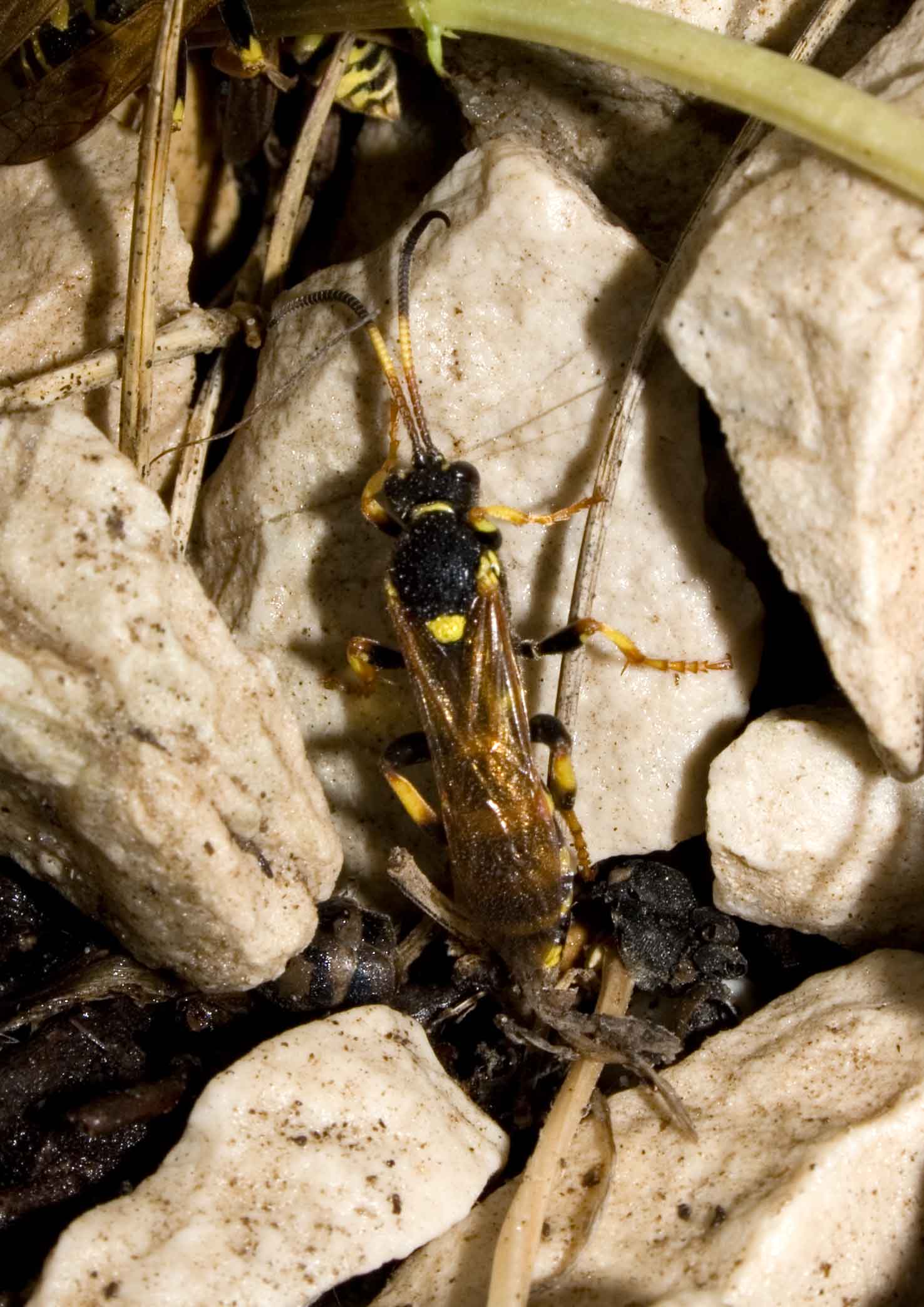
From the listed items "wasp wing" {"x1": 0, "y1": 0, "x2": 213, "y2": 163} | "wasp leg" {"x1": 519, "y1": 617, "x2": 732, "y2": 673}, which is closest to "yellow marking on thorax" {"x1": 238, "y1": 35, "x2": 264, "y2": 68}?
"wasp wing" {"x1": 0, "y1": 0, "x2": 213, "y2": 163}

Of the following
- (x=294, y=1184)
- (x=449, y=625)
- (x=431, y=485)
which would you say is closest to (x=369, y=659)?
(x=449, y=625)

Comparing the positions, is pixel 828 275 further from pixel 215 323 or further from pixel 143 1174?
pixel 143 1174

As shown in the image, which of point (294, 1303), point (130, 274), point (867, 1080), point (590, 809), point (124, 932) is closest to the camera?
point (294, 1303)

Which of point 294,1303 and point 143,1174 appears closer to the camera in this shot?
point 294,1303

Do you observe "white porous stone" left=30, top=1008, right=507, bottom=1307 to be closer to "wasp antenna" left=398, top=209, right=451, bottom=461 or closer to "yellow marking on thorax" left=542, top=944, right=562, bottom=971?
"yellow marking on thorax" left=542, top=944, right=562, bottom=971

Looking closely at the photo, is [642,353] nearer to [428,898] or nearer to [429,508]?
[429,508]

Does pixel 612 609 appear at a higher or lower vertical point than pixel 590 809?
higher

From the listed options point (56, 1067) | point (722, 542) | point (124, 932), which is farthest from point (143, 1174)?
point (722, 542)
